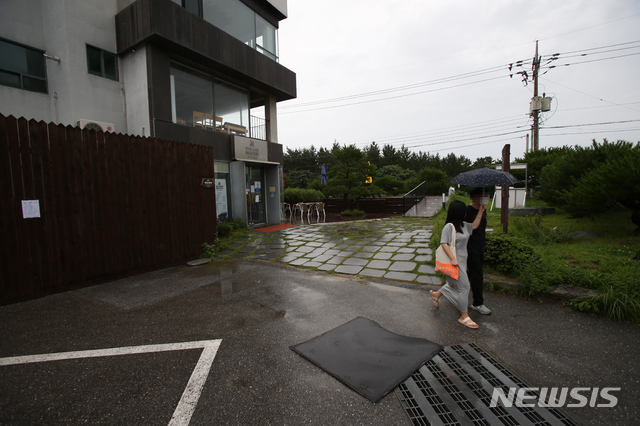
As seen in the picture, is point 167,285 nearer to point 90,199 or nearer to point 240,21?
point 90,199

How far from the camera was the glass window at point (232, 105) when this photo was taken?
34.9ft

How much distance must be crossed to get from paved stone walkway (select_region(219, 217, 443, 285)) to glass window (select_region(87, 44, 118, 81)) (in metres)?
6.42

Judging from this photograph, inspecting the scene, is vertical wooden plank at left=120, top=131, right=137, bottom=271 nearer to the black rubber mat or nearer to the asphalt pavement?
the asphalt pavement

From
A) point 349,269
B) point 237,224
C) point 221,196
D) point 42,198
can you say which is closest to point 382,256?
point 349,269

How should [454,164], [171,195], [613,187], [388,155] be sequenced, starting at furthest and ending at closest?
[454,164]
[388,155]
[171,195]
[613,187]

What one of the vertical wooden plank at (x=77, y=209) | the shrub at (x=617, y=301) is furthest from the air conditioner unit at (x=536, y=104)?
the vertical wooden plank at (x=77, y=209)

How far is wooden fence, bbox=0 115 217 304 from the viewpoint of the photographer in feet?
13.2

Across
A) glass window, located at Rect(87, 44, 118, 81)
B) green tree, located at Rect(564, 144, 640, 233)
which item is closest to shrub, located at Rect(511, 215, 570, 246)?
green tree, located at Rect(564, 144, 640, 233)

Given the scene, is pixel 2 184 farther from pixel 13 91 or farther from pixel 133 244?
pixel 13 91

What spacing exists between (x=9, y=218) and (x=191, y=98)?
22.7 ft

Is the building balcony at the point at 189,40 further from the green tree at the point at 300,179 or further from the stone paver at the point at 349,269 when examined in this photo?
the green tree at the point at 300,179

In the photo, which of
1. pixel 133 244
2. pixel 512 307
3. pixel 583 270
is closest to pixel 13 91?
pixel 133 244

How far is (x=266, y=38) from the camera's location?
1231 centimetres

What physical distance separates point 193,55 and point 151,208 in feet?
19.6
